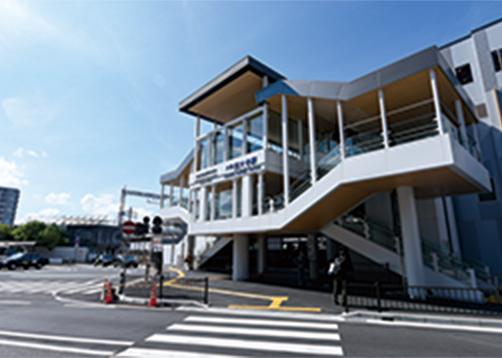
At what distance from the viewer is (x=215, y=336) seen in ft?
21.3

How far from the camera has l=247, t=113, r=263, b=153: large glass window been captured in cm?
1858

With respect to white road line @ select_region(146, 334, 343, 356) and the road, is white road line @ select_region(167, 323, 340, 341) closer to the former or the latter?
the road

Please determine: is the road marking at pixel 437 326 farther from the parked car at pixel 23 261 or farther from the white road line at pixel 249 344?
the parked car at pixel 23 261

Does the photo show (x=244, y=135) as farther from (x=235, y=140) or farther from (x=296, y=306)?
(x=296, y=306)

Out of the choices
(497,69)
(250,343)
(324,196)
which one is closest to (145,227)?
(324,196)

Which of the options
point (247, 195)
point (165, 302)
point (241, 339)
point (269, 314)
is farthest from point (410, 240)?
point (165, 302)

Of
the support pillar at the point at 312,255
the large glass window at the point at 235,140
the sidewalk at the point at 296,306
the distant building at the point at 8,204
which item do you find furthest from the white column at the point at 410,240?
the distant building at the point at 8,204

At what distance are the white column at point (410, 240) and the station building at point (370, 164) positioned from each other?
4 cm

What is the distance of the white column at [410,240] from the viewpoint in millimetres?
11773

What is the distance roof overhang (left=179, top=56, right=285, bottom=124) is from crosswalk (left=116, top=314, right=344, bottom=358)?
15580 mm

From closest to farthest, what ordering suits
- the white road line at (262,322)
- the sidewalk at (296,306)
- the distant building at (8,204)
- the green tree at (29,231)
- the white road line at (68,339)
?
the white road line at (68,339), the white road line at (262,322), the sidewalk at (296,306), the green tree at (29,231), the distant building at (8,204)

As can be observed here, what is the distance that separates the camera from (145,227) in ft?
56.1

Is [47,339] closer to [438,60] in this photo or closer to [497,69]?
[438,60]

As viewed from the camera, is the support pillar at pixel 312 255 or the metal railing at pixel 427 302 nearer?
the metal railing at pixel 427 302
